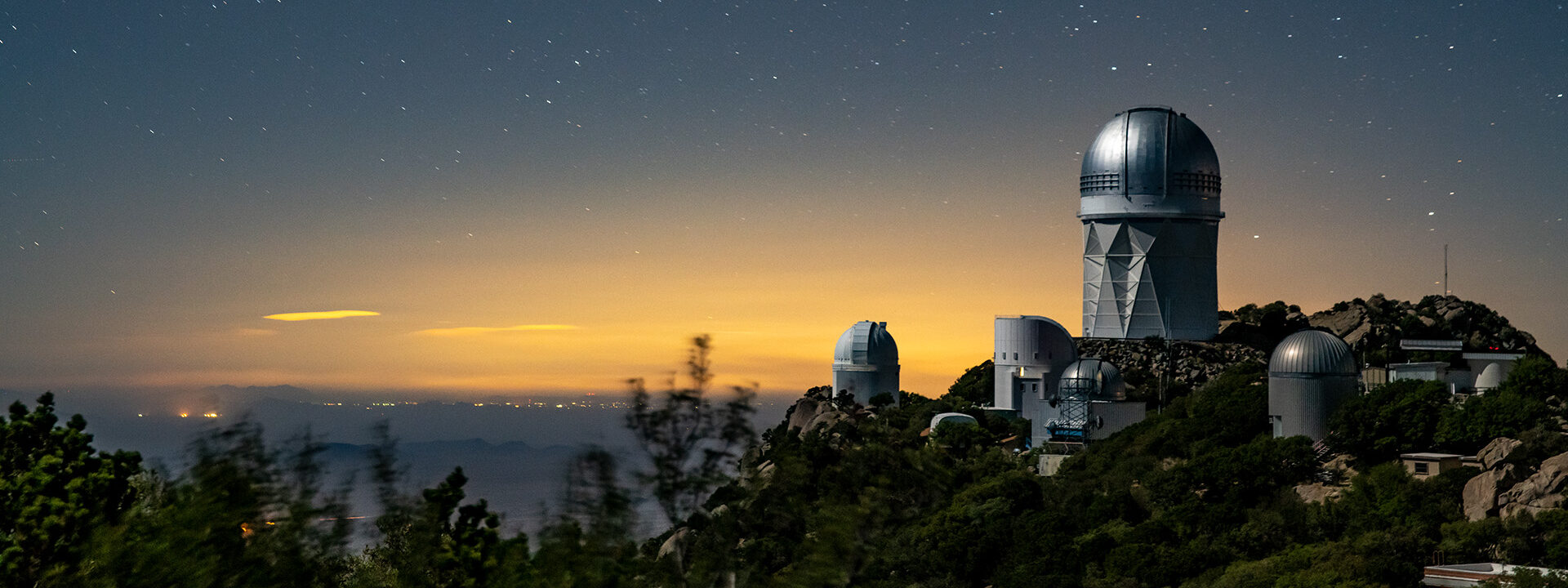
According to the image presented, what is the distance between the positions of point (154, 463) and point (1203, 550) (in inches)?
936

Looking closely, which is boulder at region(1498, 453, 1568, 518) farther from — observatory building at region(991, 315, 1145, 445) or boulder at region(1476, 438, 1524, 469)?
observatory building at region(991, 315, 1145, 445)

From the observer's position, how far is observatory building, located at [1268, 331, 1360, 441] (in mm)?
39031

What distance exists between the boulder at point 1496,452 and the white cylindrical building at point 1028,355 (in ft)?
70.5

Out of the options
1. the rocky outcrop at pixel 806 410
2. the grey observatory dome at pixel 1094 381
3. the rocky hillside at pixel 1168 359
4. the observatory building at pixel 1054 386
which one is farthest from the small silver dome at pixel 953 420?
the rocky outcrop at pixel 806 410

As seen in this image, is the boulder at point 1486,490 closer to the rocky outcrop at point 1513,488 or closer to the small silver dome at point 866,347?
the rocky outcrop at point 1513,488

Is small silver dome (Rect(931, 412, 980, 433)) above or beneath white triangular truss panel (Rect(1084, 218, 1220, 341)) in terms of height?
beneath

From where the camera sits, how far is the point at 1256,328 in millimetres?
62906

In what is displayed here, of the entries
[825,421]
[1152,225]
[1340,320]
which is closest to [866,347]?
[825,421]

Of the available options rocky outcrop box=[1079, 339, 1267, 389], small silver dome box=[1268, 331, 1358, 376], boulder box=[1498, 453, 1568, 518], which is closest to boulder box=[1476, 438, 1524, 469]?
boulder box=[1498, 453, 1568, 518]

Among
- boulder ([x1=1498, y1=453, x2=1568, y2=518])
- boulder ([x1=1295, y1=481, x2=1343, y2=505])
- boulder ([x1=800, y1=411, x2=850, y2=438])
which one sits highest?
boulder ([x1=800, y1=411, x2=850, y2=438])

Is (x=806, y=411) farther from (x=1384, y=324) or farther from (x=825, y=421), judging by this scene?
(x=1384, y=324)

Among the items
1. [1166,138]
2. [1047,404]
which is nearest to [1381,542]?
[1047,404]

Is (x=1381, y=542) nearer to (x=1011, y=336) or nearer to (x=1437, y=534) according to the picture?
(x=1437, y=534)

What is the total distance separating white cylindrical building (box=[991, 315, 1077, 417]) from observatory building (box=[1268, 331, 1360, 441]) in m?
14.8
